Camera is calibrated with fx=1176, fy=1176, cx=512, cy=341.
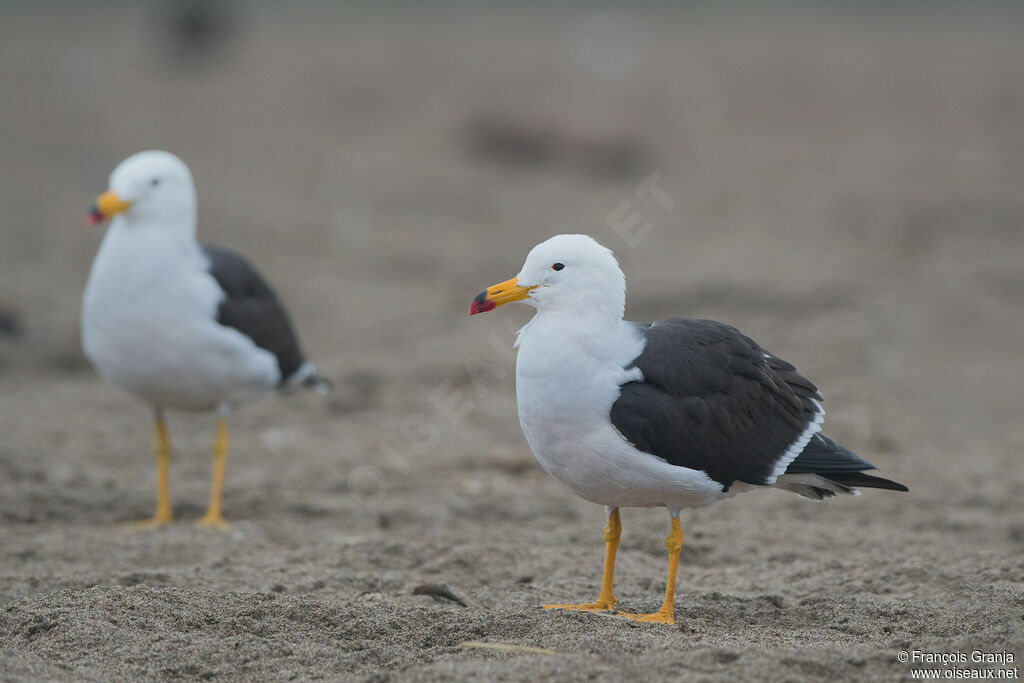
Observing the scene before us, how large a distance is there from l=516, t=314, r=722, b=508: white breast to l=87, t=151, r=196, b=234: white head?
3034 mm

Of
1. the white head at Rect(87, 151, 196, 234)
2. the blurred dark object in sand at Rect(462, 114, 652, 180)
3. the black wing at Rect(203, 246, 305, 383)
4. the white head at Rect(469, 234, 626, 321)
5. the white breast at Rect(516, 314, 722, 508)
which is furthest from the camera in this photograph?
the blurred dark object in sand at Rect(462, 114, 652, 180)

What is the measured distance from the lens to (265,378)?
23.2 feet

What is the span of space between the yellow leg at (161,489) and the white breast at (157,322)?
31 centimetres

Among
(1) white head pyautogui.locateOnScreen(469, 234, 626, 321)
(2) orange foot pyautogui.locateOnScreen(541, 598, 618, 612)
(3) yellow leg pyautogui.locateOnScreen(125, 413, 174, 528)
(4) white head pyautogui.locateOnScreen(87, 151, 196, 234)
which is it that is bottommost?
(2) orange foot pyautogui.locateOnScreen(541, 598, 618, 612)

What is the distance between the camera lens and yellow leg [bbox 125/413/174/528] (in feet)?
21.8

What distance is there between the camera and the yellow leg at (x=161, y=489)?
6637mm

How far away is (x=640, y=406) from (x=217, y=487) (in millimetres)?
3282

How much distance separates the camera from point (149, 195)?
22.0ft

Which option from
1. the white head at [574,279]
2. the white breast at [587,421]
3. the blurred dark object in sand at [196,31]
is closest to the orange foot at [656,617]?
the white breast at [587,421]

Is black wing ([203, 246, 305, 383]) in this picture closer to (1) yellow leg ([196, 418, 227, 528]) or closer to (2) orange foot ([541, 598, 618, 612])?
(1) yellow leg ([196, 418, 227, 528])

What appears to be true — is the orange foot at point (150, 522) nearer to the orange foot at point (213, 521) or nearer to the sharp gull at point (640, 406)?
the orange foot at point (213, 521)

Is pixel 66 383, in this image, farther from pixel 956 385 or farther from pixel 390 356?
pixel 956 385

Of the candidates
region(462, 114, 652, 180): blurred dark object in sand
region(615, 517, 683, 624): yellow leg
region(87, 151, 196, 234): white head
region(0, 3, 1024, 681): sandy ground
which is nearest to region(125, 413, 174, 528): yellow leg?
region(0, 3, 1024, 681): sandy ground

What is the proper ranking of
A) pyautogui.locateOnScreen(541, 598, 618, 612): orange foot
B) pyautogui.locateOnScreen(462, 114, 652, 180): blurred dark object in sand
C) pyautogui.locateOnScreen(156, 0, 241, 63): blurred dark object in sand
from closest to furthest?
pyautogui.locateOnScreen(541, 598, 618, 612): orange foot → pyautogui.locateOnScreen(462, 114, 652, 180): blurred dark object in sand → pyautogui.locateOnScreen(156, 0, 241, 63): blurred dark object in sand
